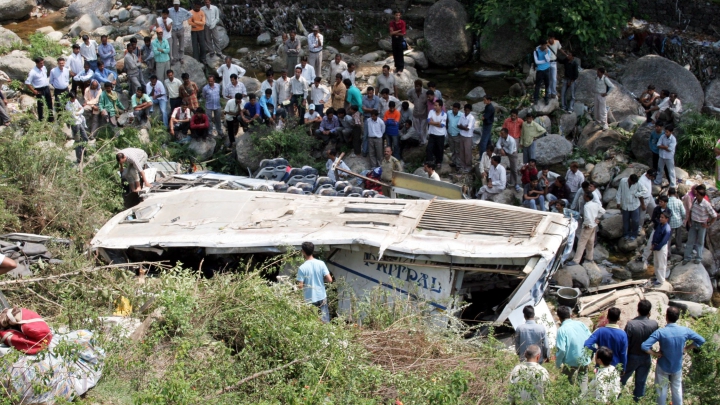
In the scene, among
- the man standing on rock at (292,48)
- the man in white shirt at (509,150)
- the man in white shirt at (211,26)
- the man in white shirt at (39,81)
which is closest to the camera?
the man in white shirt at (509,150)

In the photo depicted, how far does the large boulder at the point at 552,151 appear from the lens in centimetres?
1512

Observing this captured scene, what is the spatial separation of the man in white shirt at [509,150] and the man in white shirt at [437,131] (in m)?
1.00

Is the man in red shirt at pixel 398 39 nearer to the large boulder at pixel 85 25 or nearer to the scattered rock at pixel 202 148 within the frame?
the scattered rock at pixel 202 148

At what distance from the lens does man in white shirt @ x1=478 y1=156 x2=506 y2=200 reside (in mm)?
13797

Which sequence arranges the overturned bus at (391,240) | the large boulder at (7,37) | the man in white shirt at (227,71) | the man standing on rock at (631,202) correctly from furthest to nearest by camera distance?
the large boulder at (7,37) < the man in white shirt at (227,71) < the man standing on rock at (631,202) < the overturned bus at (391,240)

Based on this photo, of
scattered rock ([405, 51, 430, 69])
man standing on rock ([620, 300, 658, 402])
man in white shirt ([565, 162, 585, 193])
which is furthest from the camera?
scattered rock ([405, 51, 430, 69])

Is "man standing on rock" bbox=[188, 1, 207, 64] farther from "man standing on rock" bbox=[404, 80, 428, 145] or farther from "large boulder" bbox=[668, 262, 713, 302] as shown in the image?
"large boulder" bbox=[668, 262, 713, 302]

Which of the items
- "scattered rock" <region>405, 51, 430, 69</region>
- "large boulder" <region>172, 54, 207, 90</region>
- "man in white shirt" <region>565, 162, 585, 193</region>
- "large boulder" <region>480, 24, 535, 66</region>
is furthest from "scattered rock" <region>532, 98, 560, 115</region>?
"large boulder" <region>172, 54, 207, 90</region>

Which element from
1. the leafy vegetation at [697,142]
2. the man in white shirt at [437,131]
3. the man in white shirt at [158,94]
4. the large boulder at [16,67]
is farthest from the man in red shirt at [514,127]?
the large boulder at [16,67]

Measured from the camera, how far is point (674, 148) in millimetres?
13883

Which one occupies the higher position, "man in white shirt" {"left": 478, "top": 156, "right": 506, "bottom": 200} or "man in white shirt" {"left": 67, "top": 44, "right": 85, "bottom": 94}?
"man in white shirt" {"left": 67, "top": 44, "right": 85, "bottom": 94}

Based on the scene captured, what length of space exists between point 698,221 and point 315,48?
8.51 m

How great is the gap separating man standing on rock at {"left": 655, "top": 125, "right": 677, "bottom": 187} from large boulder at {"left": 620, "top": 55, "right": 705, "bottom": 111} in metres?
2.41

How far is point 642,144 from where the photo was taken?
583 inches
